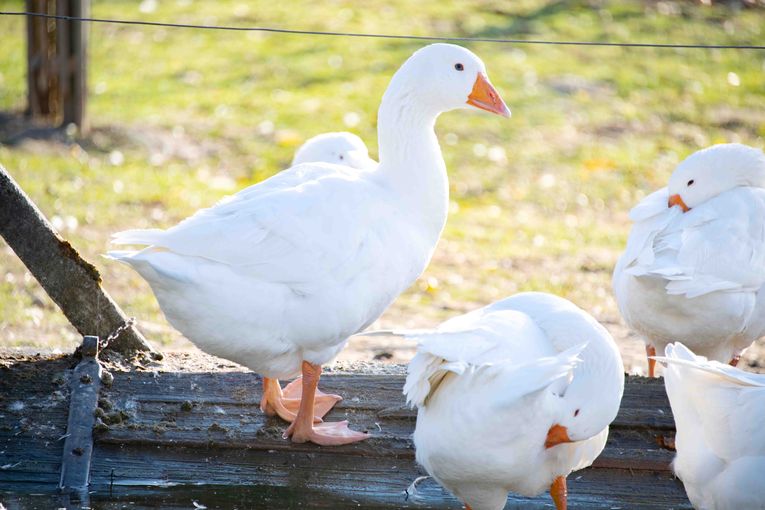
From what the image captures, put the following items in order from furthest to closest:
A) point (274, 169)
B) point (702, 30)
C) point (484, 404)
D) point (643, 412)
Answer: point (702, 30)
point (274, 169)
point (643, 412)
point (484, 404)

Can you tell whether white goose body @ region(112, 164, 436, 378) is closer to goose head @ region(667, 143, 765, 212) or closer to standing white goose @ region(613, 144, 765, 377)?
standing white goose @ region(613, 144, 765, 377)

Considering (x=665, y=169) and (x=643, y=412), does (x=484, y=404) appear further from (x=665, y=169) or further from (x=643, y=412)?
(x=665, y=169)

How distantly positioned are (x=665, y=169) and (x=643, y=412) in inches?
190

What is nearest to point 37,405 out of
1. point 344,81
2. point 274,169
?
point 274,169

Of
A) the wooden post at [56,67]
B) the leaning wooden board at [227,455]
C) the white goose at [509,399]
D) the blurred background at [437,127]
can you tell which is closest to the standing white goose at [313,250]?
the leaning wooden board at [227,455]

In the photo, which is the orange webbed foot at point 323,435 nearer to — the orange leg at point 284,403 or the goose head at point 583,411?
the orange leg at point 284,403

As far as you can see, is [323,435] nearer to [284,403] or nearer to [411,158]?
[284,403]

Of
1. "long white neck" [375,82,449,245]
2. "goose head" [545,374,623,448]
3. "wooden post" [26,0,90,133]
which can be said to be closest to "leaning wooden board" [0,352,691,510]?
"goose head" [545,374,623,448]

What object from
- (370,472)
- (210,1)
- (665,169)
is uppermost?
(210,1)

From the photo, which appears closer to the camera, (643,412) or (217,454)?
(217,454)

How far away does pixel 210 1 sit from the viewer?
1228cm

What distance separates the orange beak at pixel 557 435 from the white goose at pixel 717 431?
0.46 metres

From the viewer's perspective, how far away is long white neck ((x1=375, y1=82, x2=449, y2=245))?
4129 mm

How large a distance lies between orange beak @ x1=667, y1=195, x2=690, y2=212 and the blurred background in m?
1.11
